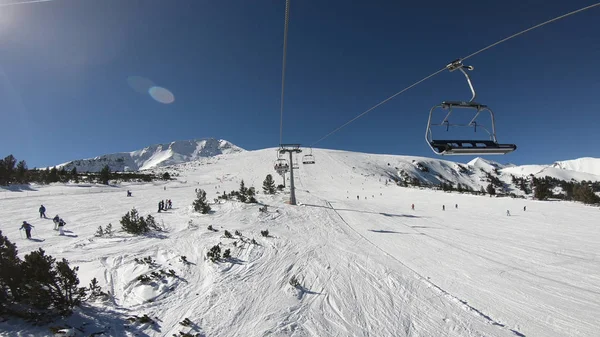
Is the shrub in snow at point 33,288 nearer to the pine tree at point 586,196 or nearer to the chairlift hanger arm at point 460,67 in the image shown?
the chairlift hanger arm at point 460,67

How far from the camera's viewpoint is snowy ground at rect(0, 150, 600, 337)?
18.1ft

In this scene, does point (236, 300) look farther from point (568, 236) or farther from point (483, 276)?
point (568, 236)

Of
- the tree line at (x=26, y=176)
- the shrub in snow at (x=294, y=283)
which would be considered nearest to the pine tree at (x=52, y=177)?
the tree line at (x=26, y=176)

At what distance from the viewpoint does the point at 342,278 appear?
7.86 metres

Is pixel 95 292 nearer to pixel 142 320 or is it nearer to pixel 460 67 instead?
pixel 142 320

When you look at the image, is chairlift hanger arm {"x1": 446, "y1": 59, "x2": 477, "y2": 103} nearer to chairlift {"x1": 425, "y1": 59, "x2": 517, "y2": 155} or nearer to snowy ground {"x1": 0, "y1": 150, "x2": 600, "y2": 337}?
chairlift {"x1": 425, "y1": 59, "x2": 517, "y2": 155}

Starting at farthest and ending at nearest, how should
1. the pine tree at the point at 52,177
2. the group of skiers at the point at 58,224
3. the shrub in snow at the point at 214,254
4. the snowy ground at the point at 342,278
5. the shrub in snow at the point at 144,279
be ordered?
the pine tree at the point at 52,177 → the group of skiers at the point at 58,224 → the shrub in snow at the point at 214,254 → the shrub in snow at the point at 144,279 → the snowy ground at the point at 342,278

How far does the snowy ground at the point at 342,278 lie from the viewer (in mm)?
5520

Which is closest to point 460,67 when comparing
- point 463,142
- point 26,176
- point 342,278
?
point 463,142

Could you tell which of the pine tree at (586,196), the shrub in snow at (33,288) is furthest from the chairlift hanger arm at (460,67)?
the pine tree at (586,196)

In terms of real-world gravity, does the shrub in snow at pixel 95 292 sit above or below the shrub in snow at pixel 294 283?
above

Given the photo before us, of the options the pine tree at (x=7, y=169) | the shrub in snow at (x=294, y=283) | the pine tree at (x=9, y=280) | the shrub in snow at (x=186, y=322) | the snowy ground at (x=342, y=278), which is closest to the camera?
the pine tree at (x=9, y=280)

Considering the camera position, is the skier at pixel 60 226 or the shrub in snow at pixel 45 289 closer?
the shrub in snow at pixel 45 289

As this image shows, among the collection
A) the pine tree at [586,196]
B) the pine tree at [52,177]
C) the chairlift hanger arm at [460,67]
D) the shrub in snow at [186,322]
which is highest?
the chairlift hanger arm at [460,67]
